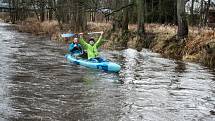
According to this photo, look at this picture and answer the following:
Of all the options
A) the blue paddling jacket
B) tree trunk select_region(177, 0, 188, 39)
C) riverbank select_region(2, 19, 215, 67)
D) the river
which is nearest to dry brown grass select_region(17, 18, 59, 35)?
riverbank select_region(2, 19, 215, 67)

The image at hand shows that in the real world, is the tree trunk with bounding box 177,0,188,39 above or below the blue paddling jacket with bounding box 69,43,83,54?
above

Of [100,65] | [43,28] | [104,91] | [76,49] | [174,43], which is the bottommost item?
[104,91]

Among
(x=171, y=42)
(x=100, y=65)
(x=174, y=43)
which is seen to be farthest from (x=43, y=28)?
(x=100, y=65)

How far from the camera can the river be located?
970 centimetres

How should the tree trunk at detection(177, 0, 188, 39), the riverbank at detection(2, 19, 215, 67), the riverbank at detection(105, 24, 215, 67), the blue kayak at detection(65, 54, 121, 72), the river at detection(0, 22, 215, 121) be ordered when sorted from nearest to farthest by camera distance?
the river at detection(0, 22, 215, 121)
the blue kayak at detection(65, 54, 121, 72)
the riverbank at detection(105, 24, 215, 67)
the riverbank at detection(2, 19, 215, 67)
the tree trunk at detection(177, 0, 188, 39)

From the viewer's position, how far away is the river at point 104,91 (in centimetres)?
970

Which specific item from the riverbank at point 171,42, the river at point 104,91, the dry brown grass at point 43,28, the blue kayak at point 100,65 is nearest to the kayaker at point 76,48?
the river at point 104,91

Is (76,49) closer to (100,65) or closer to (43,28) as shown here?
(100,65)

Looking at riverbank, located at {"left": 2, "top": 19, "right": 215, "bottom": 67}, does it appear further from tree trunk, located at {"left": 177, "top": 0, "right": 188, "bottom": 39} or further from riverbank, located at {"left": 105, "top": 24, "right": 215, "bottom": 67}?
tree trunk, located at {"left": 177, "top": 0, "right": 188, "bottom": 39}

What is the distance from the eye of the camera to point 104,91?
40.8ft

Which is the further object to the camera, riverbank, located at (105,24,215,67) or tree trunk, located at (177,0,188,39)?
tree trunk, located at (177,0,188,39)

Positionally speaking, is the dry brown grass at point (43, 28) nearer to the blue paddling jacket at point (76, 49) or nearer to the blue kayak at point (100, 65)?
the blue paddling jacket at point (76, 49)

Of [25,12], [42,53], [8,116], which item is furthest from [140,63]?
[25,12]

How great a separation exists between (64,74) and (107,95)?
12.9ft
